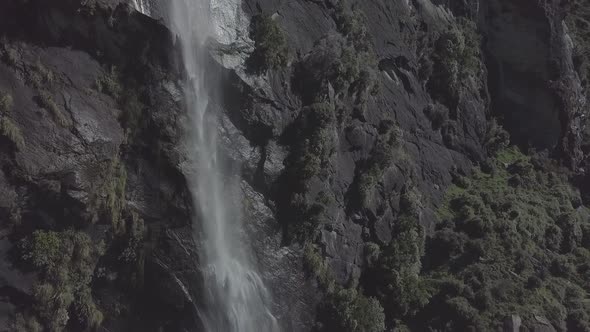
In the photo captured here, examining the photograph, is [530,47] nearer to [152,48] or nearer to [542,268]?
[542,268]

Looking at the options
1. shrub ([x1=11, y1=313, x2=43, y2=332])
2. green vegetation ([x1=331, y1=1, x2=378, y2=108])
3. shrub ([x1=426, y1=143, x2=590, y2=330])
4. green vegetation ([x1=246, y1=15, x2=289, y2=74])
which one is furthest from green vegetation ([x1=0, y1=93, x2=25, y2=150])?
shrub ([x1=426, y1=143, x2=590, y2=330])

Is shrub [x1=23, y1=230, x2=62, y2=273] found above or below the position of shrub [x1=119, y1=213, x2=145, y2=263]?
below

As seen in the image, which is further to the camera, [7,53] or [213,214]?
[213,214]

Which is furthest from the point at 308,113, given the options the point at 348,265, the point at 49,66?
the point at 49,66

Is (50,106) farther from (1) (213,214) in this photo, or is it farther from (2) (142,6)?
(1) (213,214)

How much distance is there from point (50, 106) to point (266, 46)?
9048 millimetres

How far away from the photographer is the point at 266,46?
27688 mm

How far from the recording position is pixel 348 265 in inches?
1173

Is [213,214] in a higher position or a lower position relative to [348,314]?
higher

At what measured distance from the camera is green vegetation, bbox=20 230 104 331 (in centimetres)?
2173

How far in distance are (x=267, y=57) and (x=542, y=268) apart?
17647 millimetres

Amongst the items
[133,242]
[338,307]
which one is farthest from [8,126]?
[338,307]

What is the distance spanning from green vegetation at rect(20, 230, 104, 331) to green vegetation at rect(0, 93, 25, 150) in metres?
2.91

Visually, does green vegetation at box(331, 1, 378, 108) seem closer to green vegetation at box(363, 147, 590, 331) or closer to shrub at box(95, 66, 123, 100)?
green vegetation at box(363, 147, 590, 331)
